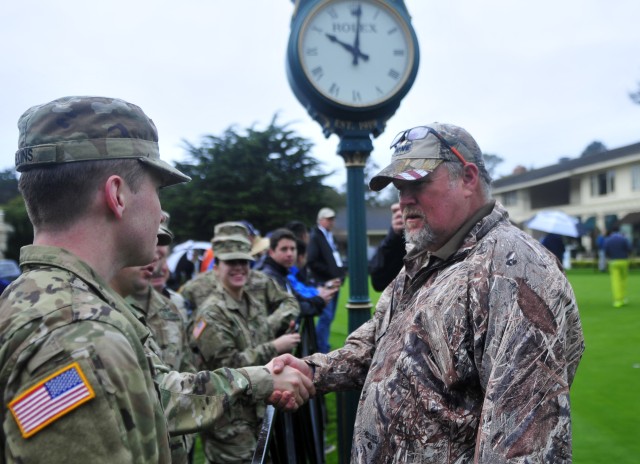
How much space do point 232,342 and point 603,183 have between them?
3988 centimetres

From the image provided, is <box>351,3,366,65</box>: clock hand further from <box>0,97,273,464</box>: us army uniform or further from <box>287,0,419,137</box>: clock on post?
<box>0,97,273,464</box>: us army uniform

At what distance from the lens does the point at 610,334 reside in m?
10.0

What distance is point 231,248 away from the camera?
455 cm

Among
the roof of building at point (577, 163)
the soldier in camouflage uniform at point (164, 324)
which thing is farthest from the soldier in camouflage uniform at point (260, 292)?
the roof of building at point (577, 163)

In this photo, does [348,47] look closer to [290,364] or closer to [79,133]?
[290,364]

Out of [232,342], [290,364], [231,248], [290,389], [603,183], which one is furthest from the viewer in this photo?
[603,183]

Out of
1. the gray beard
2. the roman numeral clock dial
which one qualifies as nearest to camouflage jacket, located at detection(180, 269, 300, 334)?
the roman numeral clock dial

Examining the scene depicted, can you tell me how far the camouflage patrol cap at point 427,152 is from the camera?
7.33 ft

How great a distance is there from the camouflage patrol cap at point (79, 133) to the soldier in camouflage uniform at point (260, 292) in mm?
3206

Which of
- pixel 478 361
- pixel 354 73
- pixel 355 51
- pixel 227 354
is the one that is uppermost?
pixel 355 51

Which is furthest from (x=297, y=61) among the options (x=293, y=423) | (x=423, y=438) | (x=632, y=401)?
(x=632, y=401)

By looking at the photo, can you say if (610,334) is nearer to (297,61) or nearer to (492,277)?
(297,61)

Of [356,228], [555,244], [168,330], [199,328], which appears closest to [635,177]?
[555,244]

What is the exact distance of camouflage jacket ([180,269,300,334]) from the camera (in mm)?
4949
